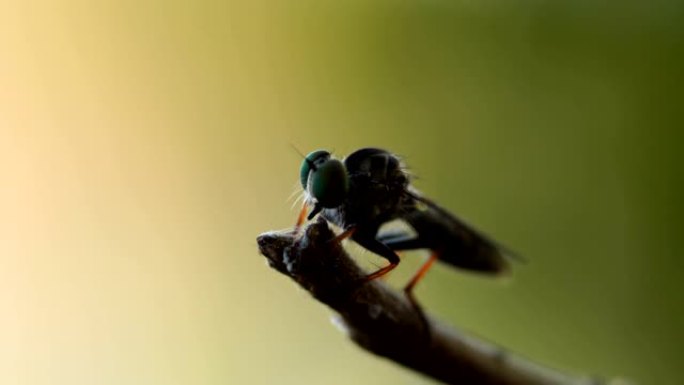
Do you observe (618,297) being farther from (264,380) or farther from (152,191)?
(152,191)

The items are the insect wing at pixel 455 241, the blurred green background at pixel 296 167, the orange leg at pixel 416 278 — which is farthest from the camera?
the blurred green background at pixel 296 167

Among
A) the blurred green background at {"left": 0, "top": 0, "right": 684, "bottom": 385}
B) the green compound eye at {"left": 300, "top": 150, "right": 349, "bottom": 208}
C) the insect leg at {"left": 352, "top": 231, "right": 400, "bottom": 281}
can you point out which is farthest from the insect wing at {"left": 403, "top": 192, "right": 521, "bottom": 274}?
the blurred green background at {"left": 0, "top": 0, "right": 684, "bottom": 385}

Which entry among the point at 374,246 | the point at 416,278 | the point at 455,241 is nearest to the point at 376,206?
the point at 374,246

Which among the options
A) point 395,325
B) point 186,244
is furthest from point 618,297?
point 395,325

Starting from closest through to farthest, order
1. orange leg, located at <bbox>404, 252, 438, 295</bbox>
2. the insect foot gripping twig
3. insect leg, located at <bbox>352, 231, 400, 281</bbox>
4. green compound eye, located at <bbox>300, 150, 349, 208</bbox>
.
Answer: the insect foot gripping twig < green compound eye, located at <bbox>300, 150, 349, 208</bbox> < insect leg, located at <bbox>352, 231, 400, 281</bbox> < orange leg, located at <bbox>404, 252, 438, 295</bbox>

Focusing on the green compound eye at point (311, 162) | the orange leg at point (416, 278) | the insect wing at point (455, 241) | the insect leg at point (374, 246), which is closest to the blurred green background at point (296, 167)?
the insect wing at point (455, 241)

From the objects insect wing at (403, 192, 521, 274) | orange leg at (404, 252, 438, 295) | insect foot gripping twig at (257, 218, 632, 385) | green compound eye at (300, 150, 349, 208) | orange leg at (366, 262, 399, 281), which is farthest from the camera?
insect wing at (403, 192, 521, 274)

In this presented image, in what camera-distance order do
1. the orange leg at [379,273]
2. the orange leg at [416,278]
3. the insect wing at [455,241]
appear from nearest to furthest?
1. the orange leg at [379,273]
2. the orange leg at [416,278]
3. the insect wing at [455,241]

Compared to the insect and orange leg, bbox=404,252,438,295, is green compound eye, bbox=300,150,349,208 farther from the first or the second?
orange leg, bbox=404,252,438,295

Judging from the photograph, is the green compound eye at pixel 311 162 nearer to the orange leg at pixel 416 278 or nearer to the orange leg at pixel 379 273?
the orange leg at pixel 379 273
